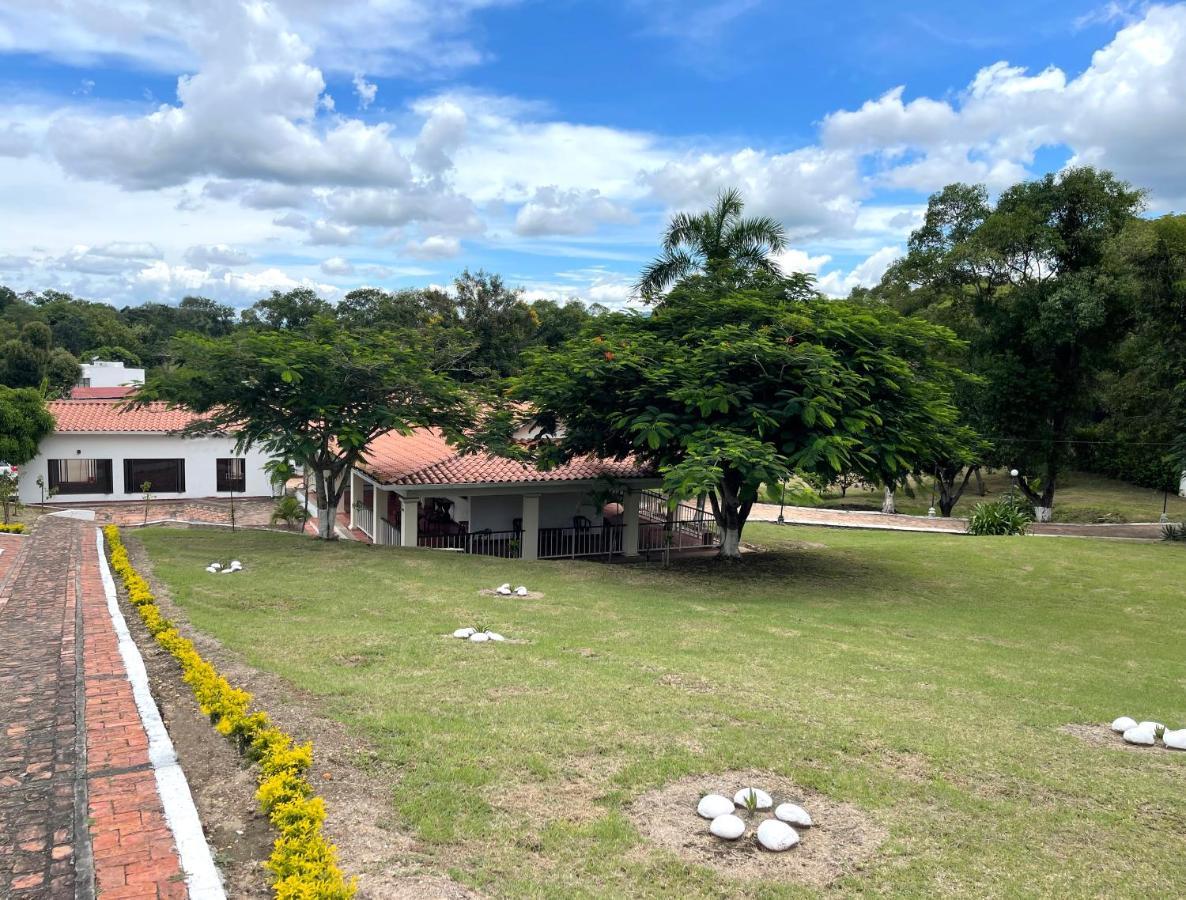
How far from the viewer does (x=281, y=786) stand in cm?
468

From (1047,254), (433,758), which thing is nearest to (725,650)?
(433,758)

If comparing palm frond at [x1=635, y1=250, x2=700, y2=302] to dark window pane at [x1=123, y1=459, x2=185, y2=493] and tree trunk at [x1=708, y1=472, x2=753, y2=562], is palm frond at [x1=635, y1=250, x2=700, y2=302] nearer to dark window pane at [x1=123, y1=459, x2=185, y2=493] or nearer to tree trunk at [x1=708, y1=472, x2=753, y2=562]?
tree trunk at [x1=708, y1=472, x2=753, y2=562]

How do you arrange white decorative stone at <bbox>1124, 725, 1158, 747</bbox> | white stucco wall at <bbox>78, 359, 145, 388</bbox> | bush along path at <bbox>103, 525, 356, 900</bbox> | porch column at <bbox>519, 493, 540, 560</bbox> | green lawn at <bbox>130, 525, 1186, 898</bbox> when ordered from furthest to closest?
1. white stucco wall at <bbox>78, 359, 145, 388</bbox>
2. porch column at <bbox>519, 493, 540, 560</bbox>
3. white decorative stone at <bbox>1124, 725, 1158, 747</bbox>
4. green lawn at <bbox>130, 525, 1186, 898</bbox>
5. bush along path at <bbox>103, 525, 356, 900</bbox>

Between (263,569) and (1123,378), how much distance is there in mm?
29087

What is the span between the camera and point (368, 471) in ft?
64.1

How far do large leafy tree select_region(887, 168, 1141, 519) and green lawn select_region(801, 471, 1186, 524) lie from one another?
4.11m

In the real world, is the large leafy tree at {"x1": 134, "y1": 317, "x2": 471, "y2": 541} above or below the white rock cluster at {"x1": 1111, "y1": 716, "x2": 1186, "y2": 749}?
above

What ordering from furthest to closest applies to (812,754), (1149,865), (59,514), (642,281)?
(59,514), (642,281), (812,754), (1149,865)

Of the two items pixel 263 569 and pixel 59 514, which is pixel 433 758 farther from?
pixel 59 514

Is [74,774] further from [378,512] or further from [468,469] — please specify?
[378,512]

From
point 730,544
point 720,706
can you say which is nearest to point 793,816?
point 720,706

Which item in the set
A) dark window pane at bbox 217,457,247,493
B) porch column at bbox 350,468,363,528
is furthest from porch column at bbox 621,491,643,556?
dark window pane at bbox 217,457,247,493

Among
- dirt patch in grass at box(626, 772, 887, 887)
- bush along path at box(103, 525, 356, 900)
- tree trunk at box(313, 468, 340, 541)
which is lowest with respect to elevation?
dirt patch in grass at box(626, 772, 887, 887)

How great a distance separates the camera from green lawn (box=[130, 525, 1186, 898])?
462cm
